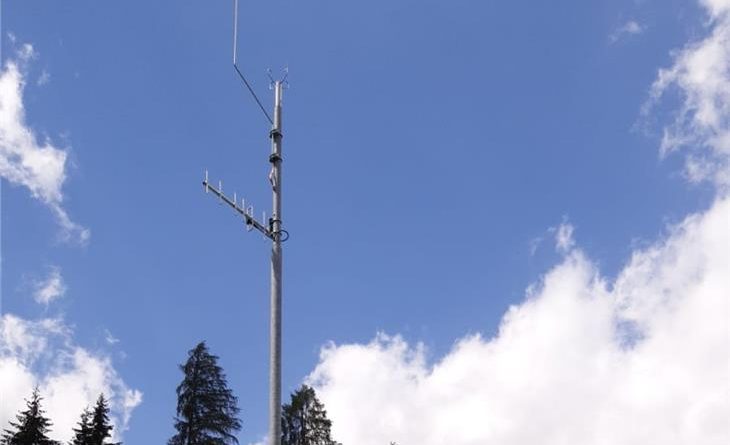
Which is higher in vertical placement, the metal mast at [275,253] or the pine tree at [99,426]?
the pine tree at [99,426]

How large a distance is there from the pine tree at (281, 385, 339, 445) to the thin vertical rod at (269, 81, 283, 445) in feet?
126

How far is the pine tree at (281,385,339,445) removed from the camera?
49.2 m

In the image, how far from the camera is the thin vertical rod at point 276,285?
1073 centimetres

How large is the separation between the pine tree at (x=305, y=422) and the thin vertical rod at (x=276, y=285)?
126 ft

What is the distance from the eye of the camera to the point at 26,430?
36.1 meters

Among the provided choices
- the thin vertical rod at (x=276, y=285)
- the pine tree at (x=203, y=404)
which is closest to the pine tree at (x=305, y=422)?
the pine tree at (x=203, y=404)

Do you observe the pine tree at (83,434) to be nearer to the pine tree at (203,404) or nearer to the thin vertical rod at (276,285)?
the pine tree at (203,404)

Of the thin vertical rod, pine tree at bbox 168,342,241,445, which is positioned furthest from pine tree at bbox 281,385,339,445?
the thin vertical rod

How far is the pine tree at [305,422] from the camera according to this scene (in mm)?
49156

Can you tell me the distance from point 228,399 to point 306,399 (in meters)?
13.1

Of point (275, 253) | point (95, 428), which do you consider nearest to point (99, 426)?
point (95, 428)

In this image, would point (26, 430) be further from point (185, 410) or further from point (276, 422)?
point (276, 422)

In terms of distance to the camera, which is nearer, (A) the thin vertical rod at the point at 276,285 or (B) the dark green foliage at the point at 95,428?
(A) the thin vertical rod at the point at 276,285

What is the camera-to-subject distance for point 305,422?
50.0 m
